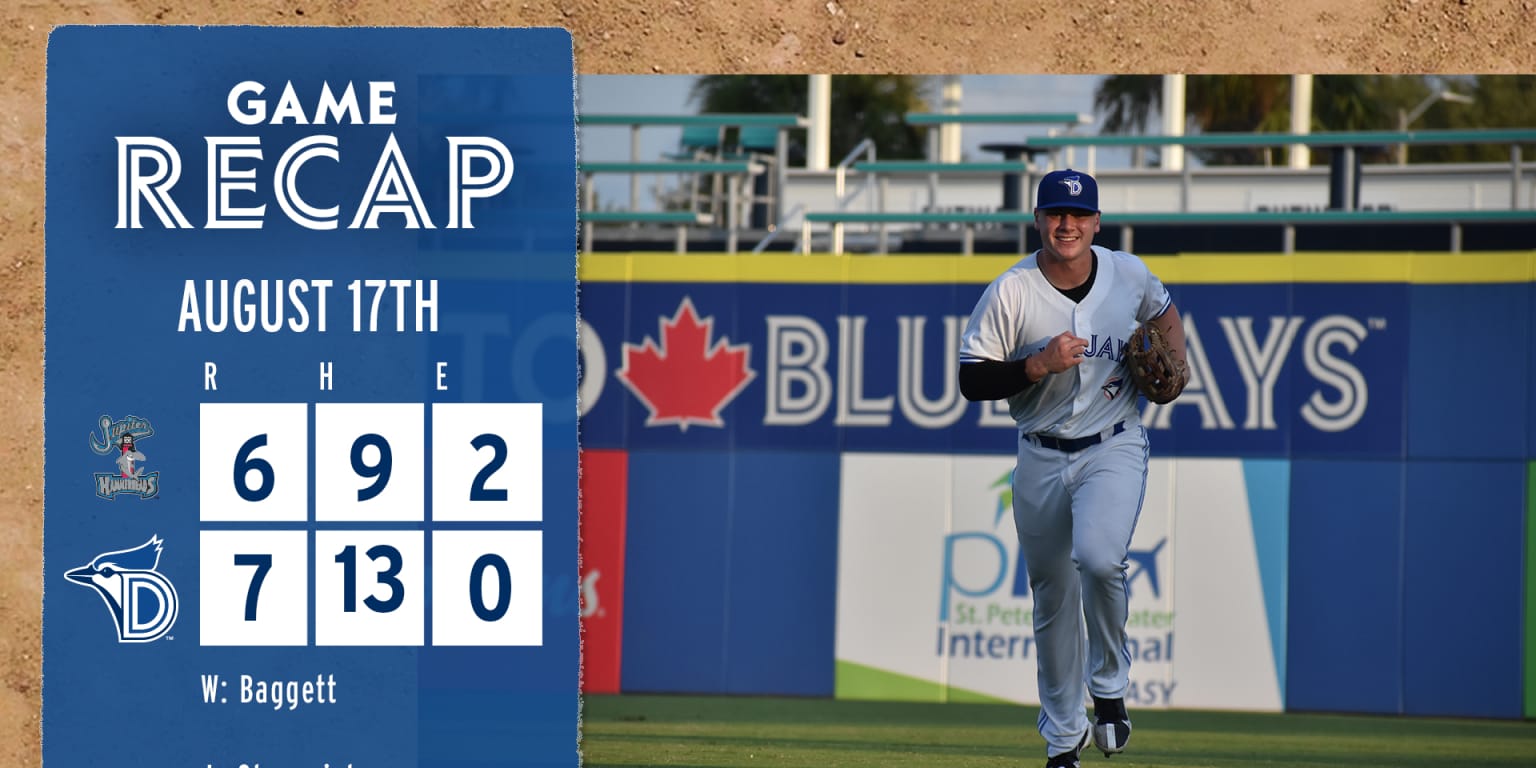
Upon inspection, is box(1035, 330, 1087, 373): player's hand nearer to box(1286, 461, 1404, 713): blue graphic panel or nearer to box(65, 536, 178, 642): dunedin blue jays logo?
box(65, 536, 178, 642): dunedin blue jays logo

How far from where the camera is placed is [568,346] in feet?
15.0

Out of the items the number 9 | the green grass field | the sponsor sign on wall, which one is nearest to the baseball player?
the green grass field

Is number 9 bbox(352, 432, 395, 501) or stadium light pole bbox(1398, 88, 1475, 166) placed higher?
stadium light pole bbox(1398, 88, 1475, 166)

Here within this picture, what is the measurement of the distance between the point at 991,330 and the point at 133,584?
6.91ft

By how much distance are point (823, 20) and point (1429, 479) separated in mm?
4978

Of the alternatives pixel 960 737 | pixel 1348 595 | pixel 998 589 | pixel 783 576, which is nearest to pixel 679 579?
pixel 783 576

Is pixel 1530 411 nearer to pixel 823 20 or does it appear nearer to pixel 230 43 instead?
pixel 823 20

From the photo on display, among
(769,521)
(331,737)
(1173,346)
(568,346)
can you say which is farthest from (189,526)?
(769,521)

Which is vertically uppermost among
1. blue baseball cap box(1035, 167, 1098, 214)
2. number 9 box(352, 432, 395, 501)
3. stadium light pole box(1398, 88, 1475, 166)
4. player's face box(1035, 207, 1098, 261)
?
stadium light pole box(1398, 88, 1475, 166)

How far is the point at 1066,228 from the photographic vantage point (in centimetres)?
451

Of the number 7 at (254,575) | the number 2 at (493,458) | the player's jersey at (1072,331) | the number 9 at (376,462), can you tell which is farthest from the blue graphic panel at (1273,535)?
the number 7 at (254,575)

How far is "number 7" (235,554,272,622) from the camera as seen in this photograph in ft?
15.0

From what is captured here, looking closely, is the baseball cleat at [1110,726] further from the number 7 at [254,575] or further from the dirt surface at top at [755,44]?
the number 7 at [254,575]

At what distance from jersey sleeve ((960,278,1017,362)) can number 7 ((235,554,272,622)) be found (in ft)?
5.63
